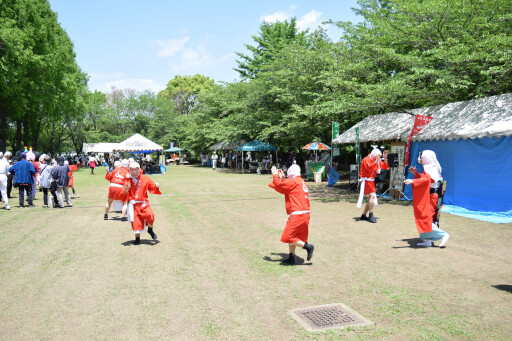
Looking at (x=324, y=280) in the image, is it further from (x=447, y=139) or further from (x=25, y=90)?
(x=25, y=90)

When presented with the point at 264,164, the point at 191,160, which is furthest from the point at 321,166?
the point at 191,160

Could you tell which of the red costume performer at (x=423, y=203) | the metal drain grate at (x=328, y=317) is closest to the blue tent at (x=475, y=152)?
the red costume performer at (x=423, y=203)

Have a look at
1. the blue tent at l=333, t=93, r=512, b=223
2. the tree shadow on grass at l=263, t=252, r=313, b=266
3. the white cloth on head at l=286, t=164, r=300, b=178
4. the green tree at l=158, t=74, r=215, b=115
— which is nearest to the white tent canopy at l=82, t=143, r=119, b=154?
the green tree at l=158, t=74, r=215, b=115

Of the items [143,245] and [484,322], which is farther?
[143,245]

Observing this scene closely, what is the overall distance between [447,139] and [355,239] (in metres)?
6.01

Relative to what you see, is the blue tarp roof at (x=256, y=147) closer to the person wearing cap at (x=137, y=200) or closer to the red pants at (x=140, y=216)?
the person wearing cap at (x=137, y=200)

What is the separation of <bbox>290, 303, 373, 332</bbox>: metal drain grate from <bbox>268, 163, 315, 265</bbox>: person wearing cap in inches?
61.4

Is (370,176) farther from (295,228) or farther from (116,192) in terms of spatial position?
(116,192)

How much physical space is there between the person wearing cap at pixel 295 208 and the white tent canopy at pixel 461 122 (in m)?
7.40

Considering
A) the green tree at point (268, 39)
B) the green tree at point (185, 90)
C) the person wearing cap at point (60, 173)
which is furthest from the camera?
the green tree at point (185, 90)

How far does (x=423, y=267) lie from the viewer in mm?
5785

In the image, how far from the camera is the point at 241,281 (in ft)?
17.1

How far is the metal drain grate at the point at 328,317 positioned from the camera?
12.6ft

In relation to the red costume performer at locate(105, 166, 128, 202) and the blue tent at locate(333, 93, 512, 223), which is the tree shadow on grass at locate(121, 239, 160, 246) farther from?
the blue tent at locate(333, 93, 512, 223)
